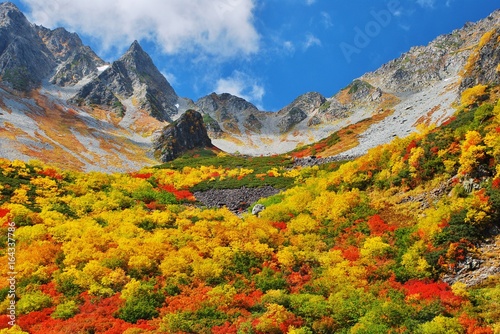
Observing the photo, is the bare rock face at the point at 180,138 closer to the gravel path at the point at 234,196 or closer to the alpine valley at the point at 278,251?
the gravel path at the point at 234,196

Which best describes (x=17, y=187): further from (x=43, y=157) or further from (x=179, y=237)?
(x=43, y=157)

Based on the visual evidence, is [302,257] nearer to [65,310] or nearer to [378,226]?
[378,226]

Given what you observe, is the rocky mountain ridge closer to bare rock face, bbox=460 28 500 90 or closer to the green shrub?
bare rock face, bbox=460 28 500 90

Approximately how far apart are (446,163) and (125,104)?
7511 inches

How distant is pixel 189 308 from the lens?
16.2 metres

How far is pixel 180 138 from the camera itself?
443ft

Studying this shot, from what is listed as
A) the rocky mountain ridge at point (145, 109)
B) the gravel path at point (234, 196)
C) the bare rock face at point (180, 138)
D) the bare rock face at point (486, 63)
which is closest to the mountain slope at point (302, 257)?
the gravel path at point (234, 196)

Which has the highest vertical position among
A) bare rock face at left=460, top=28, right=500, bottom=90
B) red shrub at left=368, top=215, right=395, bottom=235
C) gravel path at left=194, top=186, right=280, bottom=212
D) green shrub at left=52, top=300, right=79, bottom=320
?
bare rock face at left=460, top=28, right=500, bottom=90

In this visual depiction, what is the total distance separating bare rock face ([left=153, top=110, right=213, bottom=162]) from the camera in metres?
126

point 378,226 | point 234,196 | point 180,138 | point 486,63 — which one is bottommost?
point 378,226

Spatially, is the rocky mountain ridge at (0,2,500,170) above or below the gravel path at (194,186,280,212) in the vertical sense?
above

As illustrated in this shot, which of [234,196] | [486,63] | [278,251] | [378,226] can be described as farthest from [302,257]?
[486,63]

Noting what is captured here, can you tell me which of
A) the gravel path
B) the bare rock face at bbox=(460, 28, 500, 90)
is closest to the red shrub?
the gravel path

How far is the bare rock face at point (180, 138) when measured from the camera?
415 ft
